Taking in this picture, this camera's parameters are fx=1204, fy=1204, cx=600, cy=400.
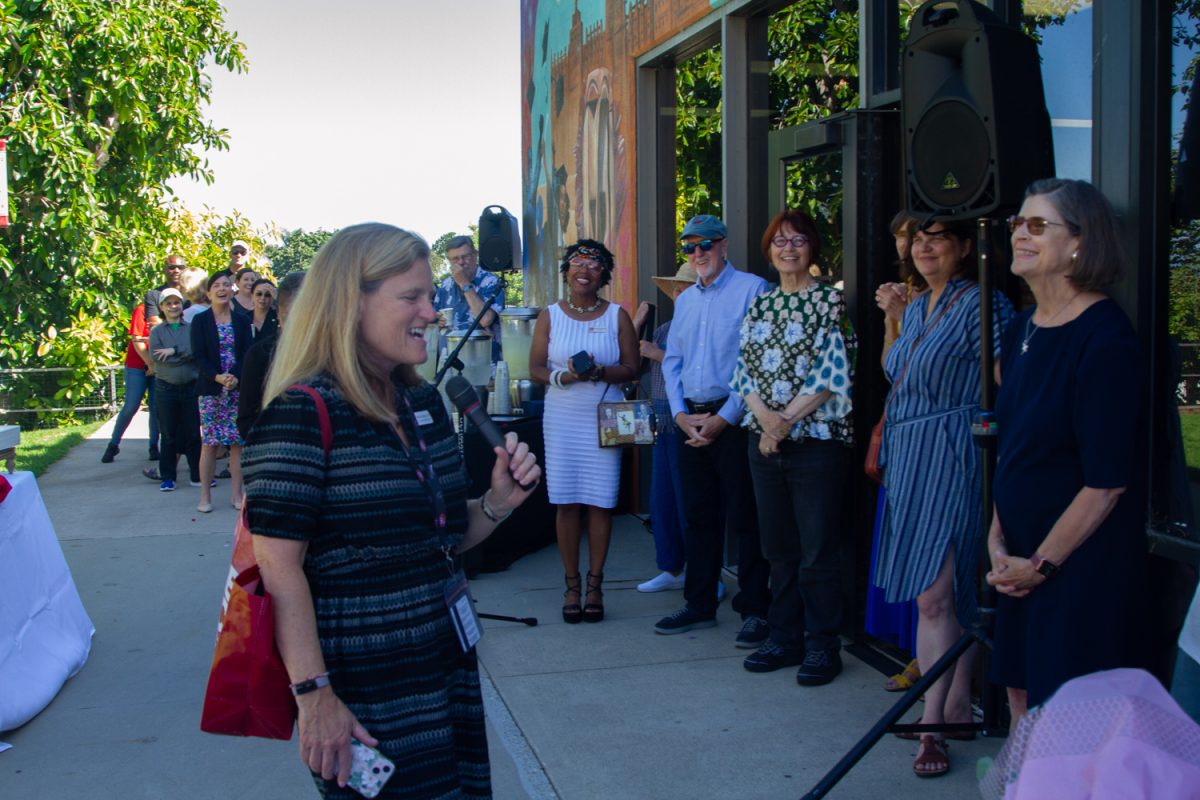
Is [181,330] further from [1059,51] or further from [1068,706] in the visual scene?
[1068,706]

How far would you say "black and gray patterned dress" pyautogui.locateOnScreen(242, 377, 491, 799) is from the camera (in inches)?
90.0

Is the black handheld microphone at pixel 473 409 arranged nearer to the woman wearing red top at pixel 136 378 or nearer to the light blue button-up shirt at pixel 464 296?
the light blue button-up shirt at pixel 464 296

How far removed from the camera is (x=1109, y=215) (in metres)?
3.32

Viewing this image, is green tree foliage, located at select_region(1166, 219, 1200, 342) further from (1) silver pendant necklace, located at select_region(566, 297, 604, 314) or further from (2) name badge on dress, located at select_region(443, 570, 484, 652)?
(1) silver pendant necklace, located at select_region(566, 297, 604, 314)

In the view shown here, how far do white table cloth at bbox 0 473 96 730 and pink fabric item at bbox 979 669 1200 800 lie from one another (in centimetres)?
454

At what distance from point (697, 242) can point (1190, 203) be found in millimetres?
2599

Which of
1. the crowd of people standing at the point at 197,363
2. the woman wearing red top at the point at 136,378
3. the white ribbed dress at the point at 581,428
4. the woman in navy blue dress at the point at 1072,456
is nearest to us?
the woman in navy blue dress at the point at 1072,456

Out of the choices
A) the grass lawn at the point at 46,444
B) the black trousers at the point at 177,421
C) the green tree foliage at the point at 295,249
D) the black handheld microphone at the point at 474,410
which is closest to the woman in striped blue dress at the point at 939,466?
the black handheld microphone at the point at 474,410

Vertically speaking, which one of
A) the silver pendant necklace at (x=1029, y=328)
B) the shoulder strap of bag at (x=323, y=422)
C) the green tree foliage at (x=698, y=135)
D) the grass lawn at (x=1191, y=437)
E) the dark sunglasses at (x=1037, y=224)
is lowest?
the grass lawn at (x=1191, y=437)

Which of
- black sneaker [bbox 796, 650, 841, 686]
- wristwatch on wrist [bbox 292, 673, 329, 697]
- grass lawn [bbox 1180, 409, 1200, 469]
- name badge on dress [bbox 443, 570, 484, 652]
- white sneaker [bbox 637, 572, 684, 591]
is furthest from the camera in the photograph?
white sneaker [bbox 637, 572, 684, 591]

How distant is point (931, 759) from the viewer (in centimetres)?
420

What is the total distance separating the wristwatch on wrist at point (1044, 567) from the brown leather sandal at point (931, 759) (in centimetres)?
122

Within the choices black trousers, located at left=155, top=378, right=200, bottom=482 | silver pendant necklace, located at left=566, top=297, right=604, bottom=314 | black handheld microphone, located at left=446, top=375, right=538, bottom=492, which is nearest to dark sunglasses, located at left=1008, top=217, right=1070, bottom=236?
black handheld microphone, located at left=446, top=375, right=538, bottom=492

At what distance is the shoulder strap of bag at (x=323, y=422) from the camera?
7.59 feet
